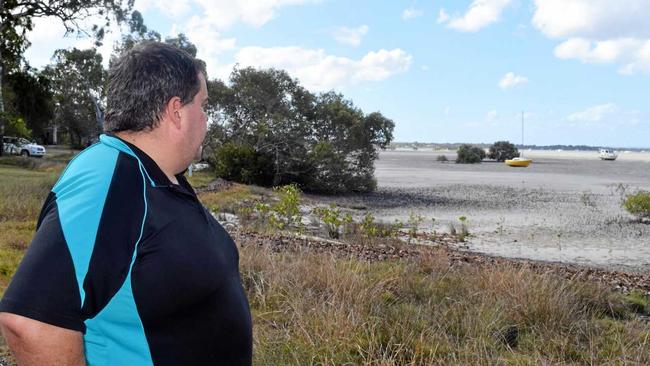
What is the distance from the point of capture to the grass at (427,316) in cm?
448

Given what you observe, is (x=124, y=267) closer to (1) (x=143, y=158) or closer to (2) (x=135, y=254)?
(2) (x=135, y=254)

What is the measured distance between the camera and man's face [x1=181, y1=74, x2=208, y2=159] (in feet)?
6.68

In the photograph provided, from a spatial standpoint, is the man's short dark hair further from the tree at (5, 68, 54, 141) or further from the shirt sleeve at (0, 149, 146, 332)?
the tree at (5, 68, 54, 141)

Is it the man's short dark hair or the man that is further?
the man's short dark hair

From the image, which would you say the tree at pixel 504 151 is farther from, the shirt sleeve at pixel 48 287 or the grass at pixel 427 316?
the shirt sleeve at pixel 48 287

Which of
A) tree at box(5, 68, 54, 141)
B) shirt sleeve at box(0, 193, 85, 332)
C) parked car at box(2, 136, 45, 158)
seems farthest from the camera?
parked car at box(2, 136, 45, 158)

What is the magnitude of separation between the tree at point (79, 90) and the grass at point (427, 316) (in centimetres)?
4949

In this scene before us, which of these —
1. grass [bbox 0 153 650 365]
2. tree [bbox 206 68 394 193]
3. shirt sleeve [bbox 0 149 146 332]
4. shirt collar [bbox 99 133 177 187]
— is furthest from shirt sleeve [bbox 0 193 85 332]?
tree [bbox 206 68 394 193]

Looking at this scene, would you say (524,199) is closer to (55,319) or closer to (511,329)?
(511,329)

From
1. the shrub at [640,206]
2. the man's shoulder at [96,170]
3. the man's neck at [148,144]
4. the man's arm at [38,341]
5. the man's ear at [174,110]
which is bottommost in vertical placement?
the shrub at [640,206]

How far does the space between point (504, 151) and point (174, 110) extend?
304ft

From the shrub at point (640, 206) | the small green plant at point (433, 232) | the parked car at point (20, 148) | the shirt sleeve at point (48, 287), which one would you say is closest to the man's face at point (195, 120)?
the shirt sleeve at point (48, 287)

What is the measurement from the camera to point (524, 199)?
29516mm

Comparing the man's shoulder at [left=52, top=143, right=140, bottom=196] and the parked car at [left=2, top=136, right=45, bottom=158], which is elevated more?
the parked car at [left=2, top=136, right=45, bottom=158]
